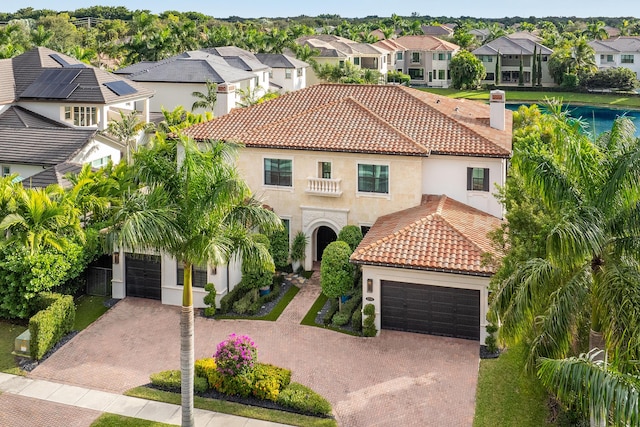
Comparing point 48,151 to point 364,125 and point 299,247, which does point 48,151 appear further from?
point 364,125

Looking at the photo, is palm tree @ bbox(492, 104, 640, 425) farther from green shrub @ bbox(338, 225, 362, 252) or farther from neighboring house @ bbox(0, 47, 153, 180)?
neighboring house @ bbox(0, 47, 153, 180)

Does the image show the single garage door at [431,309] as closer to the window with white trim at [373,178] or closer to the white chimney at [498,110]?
the window with white trim at [373,178]

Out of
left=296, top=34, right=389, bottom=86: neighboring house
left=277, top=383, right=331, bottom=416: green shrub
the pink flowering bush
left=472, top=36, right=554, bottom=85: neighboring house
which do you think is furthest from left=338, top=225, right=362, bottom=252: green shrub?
left=472, top=36, right=554, bottom=85: neighboring house

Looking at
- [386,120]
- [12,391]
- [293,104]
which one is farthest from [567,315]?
[293,104]

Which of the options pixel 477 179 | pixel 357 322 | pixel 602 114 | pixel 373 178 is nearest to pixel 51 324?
pixel 357 322

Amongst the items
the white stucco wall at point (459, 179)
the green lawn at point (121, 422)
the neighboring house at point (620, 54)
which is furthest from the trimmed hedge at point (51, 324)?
the neighboring house at point (620, 54)

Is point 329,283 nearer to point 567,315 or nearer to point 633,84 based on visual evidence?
point 567,315
